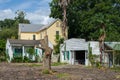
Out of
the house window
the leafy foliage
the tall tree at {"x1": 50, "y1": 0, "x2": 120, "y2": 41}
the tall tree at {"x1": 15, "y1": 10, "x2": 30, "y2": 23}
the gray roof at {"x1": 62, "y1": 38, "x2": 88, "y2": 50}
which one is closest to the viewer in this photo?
the gray roof at {"x1": 62, "y1": 38, "x2": 88, "y2": 50}

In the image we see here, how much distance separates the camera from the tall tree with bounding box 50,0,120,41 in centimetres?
6291

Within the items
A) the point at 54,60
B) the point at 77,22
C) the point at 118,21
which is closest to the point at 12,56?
the point at 54,60

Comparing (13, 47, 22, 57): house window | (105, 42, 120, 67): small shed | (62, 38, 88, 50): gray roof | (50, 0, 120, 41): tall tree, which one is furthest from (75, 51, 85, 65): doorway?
(13, 47, 22, 57): house window

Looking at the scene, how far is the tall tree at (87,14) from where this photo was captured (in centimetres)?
6291

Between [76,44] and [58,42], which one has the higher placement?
[58,42]

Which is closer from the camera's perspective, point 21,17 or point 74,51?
point 74,51

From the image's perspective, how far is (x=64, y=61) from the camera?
5297cm

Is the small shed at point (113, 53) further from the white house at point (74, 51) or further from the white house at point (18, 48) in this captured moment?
the white house at point (18, 48)

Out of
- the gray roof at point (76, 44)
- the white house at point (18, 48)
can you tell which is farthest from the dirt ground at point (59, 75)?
the white house at point (18, 48)

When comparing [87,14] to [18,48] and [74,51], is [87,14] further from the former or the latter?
[74,51]

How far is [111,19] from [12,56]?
2030 cm

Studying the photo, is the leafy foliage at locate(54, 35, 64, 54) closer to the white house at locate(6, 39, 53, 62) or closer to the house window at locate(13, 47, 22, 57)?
the white house at locate(6, 39, 53, 62)

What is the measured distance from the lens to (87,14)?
212 feet

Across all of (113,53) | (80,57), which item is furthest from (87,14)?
(113,53)
